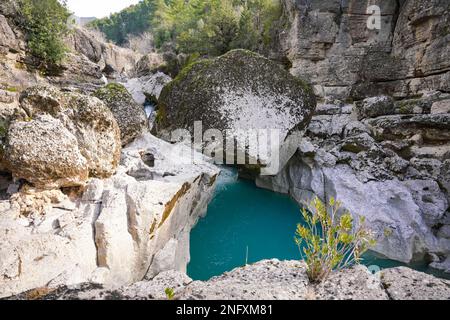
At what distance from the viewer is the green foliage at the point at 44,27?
10500mm

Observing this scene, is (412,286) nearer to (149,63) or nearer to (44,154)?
(44,154)

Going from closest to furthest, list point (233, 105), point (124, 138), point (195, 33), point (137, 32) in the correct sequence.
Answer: point (124, 138) < point (233, 105) < point (195, 33) < point (137, 32)

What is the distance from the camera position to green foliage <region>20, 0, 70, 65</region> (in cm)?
1050

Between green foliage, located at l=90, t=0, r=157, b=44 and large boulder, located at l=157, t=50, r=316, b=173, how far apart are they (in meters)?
43.6

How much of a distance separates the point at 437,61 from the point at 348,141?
5.57 meters

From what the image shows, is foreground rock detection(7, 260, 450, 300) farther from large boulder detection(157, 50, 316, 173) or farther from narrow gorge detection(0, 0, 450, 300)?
large boulder detection(157, 50, 316, 173)

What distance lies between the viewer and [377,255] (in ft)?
20.6

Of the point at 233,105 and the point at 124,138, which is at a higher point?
the point at 233,105

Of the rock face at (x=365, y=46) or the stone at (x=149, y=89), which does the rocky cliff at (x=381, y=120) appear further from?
the stone at (x=149, y=89)

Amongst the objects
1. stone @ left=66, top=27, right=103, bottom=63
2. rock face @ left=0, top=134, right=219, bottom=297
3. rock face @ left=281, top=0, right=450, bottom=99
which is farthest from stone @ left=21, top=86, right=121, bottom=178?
stone @ left=66, top=27, right=103, bottom=63

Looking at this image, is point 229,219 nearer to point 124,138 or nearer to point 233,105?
point 233,105

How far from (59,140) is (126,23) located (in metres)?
50.5
